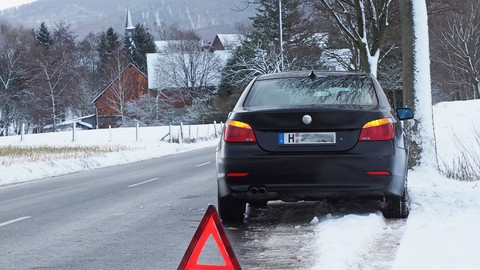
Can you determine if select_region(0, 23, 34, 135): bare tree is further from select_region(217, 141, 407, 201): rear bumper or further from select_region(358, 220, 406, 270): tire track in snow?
select_region(358, 220, 406, 270): tire track in snow

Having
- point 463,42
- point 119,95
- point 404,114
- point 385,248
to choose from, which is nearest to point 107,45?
point 119,95

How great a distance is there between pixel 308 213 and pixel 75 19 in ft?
517

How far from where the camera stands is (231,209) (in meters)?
7.45

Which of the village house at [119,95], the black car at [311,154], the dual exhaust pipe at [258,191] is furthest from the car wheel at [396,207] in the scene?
the village house at [119,95]

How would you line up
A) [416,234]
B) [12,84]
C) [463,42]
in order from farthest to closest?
[12,84], [463,42], [416,234]

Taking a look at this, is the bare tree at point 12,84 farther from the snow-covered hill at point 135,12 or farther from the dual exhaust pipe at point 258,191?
the dual exhaust pipe at point 258,191

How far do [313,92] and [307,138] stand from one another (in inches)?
31.3

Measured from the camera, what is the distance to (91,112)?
306 feet

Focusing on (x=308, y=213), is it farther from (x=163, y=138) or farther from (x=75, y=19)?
(x=75, y=19)

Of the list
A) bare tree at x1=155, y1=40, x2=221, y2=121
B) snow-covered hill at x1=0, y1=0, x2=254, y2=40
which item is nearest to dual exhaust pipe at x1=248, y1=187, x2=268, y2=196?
bare tree at x1=155, y1=40, x2=221, y2=121

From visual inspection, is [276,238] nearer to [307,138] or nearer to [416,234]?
[307,138]

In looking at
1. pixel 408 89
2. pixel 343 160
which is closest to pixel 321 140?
pixel 343 160

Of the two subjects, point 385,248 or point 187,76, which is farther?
point 187,76

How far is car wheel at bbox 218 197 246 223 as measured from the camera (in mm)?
7344
